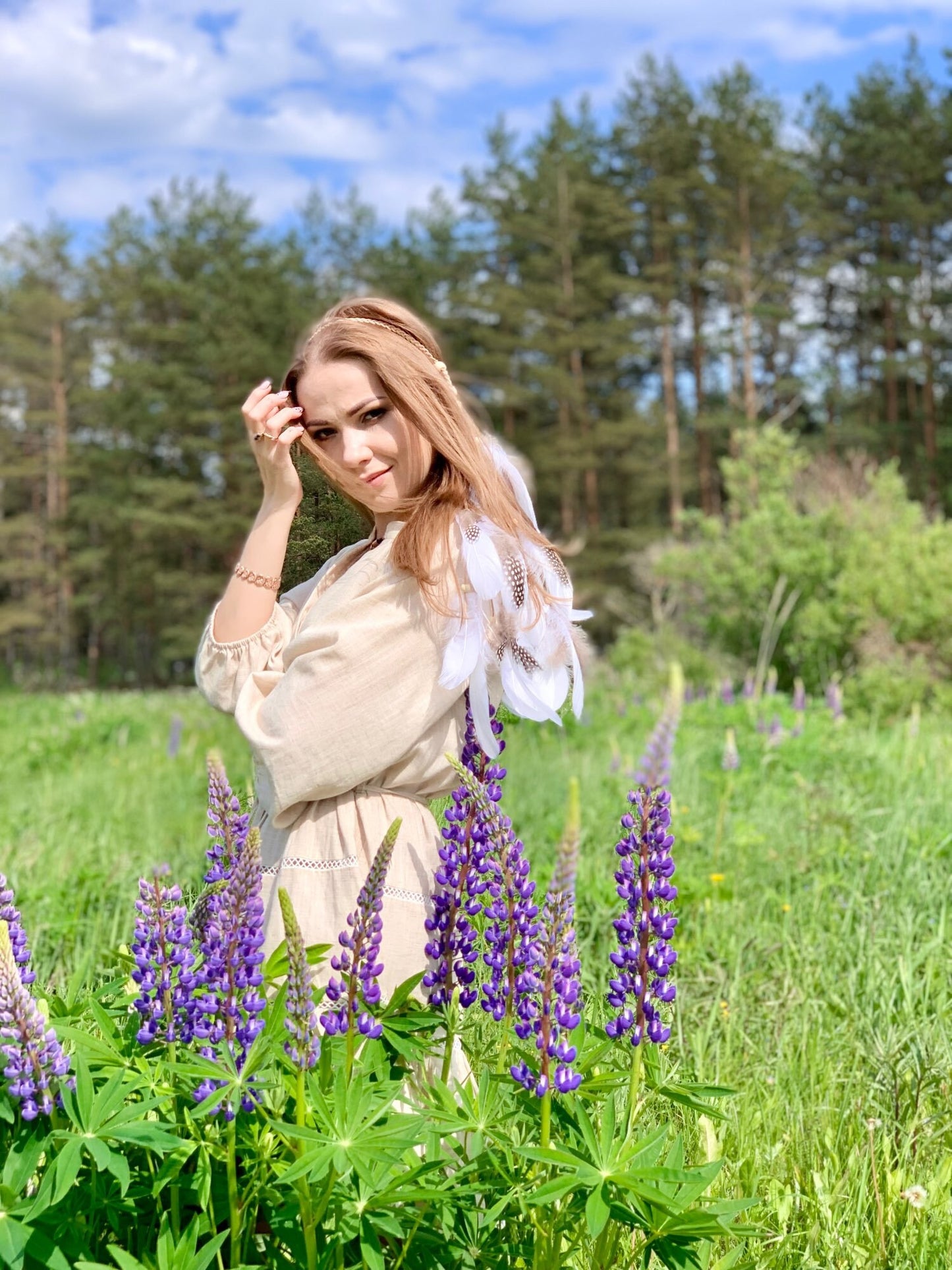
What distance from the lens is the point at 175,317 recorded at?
37031mm

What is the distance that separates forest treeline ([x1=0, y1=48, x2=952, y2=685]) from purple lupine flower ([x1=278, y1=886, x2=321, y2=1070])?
27.2 metres

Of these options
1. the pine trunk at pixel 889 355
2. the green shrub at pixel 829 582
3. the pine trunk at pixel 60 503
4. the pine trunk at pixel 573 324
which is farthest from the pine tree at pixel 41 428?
the green shrub at pixel 829 582

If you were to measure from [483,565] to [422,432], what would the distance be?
39 centimetres

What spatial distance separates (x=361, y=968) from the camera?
1453 millimetres

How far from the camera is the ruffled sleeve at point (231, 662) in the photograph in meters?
2.02

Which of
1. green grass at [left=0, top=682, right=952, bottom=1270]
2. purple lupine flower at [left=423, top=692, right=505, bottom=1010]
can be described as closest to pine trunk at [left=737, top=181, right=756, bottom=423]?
green grass at [left=0, top=682, right=952, bottom=1270]

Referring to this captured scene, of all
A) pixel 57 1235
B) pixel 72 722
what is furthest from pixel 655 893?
pixel 72 722

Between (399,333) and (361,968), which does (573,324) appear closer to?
(399,333)

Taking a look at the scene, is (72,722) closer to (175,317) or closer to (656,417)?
(656,417)

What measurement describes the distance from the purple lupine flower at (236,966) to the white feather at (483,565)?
2.18 ft

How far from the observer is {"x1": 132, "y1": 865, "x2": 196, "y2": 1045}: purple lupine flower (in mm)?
1402

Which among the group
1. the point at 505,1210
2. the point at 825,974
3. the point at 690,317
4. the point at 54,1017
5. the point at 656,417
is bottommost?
the point at 825,974

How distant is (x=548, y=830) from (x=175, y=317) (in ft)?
119

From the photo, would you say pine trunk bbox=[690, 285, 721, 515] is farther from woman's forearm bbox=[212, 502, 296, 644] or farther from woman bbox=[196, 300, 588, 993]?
woman's forearm bbox=[212, 502, 296, 644]
